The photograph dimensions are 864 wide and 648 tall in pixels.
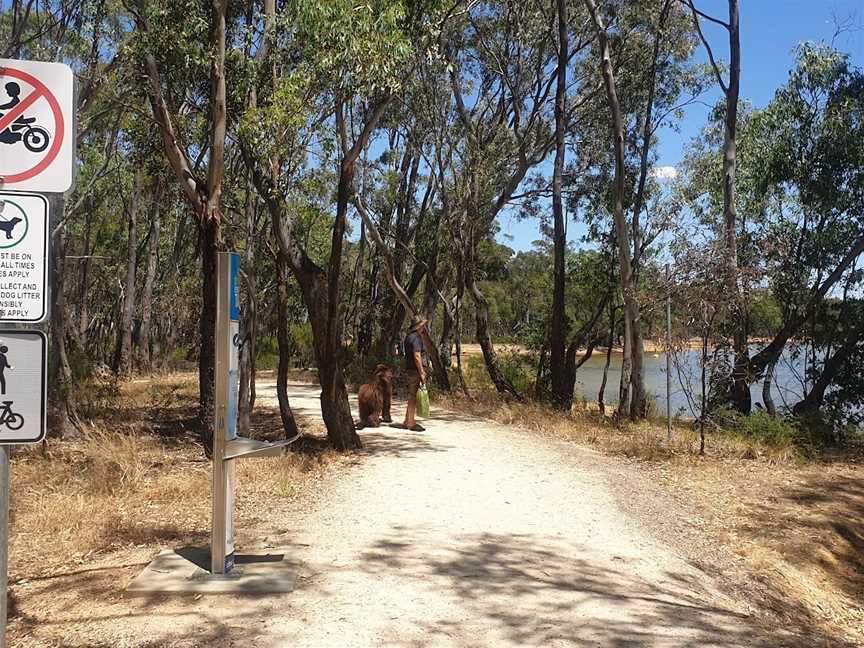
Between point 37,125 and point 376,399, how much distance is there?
10757 mm

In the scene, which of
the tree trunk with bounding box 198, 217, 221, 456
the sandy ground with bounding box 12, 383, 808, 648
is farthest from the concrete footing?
the tree trunk with bounding box 198, 217, 221, 456

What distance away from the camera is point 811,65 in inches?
649

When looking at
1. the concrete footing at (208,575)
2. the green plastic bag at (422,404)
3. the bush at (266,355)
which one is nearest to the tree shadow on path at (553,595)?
the concrete footing at (208,575)

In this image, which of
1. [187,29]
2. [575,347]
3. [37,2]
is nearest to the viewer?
[187,29]

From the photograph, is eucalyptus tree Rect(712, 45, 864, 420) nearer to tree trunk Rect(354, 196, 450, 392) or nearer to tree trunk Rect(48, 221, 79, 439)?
tree trunk Rect(354, 196, 450, 392)

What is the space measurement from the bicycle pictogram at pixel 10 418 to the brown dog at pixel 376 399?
10.4 metres

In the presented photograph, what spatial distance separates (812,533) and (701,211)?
15.3 meters

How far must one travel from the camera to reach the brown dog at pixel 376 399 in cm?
1372

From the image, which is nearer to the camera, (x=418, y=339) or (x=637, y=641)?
(x=637, y=641)

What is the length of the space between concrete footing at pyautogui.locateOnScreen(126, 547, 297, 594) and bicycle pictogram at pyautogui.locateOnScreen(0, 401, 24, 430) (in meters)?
2.53

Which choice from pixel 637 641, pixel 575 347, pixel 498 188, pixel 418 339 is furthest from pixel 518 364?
pixel 637 641

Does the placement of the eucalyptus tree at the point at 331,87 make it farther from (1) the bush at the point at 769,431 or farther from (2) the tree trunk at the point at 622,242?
(1) the bush at the point at 769,431

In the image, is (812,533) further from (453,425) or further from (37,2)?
(37,2)

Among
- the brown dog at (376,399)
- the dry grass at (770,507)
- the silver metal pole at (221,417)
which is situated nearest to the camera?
the silver metal pole at (221,417)
